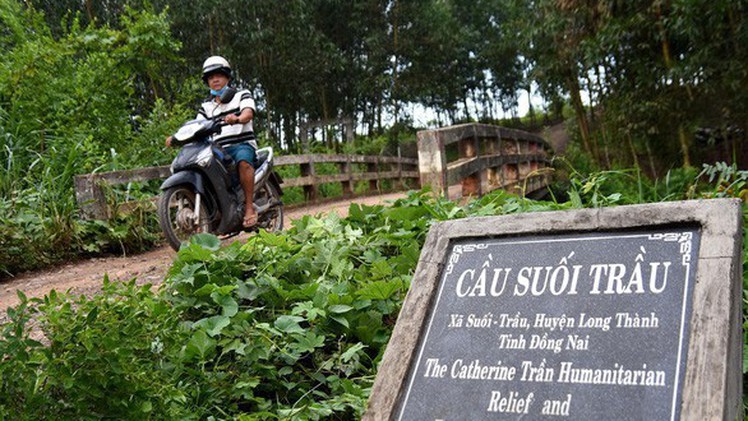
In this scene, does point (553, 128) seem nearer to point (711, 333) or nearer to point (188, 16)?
point (188, 16)

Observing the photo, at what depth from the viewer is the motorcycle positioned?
20.6 feet

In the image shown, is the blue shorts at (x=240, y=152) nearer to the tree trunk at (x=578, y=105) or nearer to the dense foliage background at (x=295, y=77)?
the dense foliage background at (x=295, y=77)

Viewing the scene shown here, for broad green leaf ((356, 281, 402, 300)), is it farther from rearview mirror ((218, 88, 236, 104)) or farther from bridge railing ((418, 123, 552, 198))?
rearview mirror ((218, 88, 236, 104))

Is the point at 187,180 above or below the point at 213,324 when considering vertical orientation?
above

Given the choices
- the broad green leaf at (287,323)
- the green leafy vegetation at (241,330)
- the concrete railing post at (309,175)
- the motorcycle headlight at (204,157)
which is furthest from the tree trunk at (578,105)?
the broad green leaf at (287,323)

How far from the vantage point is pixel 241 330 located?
10.7 feet

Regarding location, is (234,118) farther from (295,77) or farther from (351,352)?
(295,77)

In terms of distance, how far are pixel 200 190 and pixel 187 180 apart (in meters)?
0.16

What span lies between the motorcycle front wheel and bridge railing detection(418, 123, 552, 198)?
77.6 inches

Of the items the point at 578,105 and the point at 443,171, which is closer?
the point at 443,171

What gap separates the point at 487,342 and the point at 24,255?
5.36 meters

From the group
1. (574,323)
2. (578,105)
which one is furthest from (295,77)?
(574,323)

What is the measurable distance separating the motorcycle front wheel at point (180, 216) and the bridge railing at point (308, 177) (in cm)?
138

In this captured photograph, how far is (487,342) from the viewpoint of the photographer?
2.48 metres
